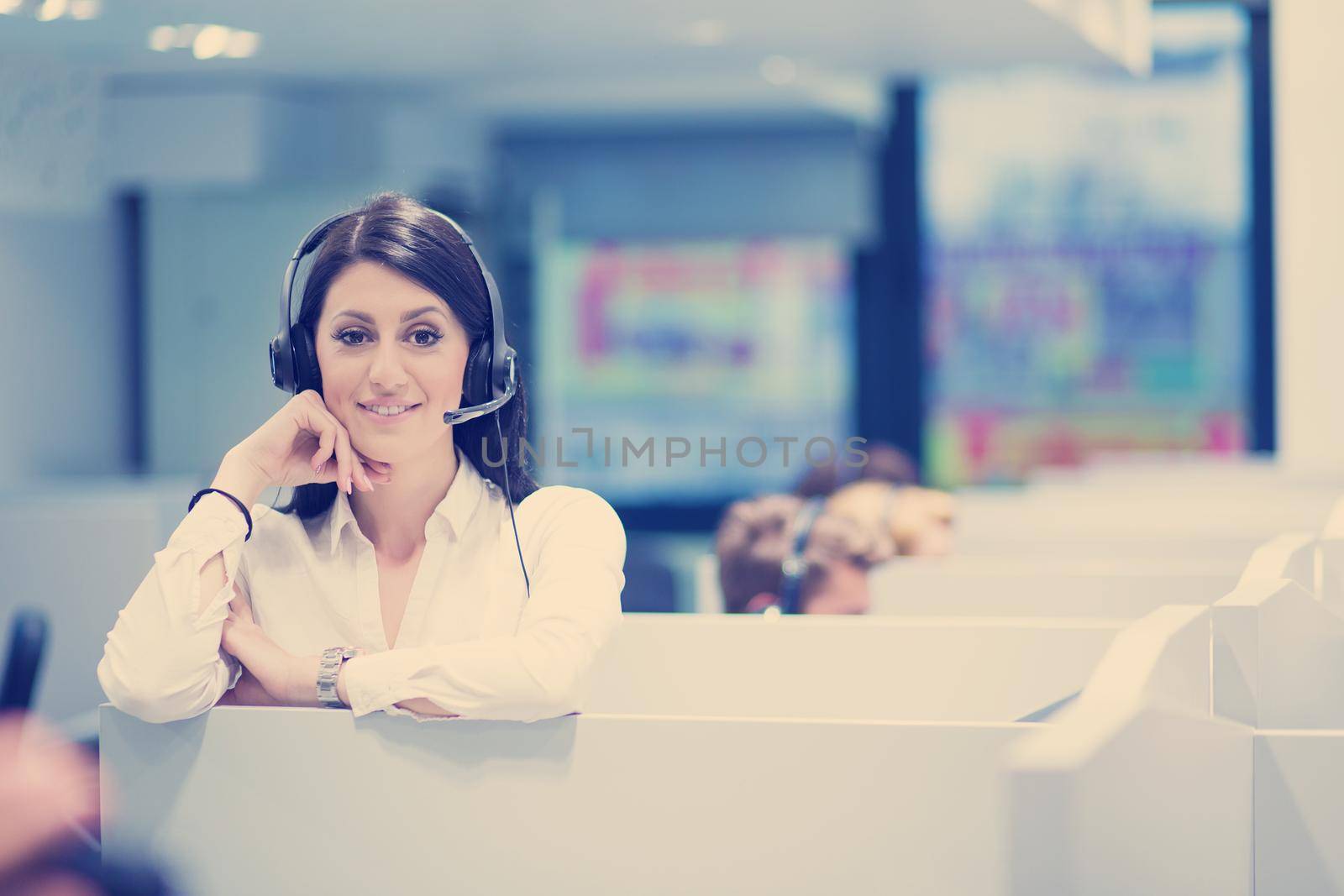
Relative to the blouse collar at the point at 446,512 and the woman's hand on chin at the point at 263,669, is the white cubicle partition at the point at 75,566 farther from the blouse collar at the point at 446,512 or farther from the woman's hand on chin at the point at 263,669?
the woman's hand on chin at the point at 263,669

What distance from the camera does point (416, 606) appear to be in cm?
145

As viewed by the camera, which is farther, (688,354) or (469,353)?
(688,354)

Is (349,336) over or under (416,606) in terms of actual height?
over

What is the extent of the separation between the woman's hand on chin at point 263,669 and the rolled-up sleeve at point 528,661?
0.08 metres

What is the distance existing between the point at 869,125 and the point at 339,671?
5.24 meters

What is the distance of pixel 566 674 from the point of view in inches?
46.9

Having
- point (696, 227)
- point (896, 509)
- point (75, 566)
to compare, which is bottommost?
point (75, 566)

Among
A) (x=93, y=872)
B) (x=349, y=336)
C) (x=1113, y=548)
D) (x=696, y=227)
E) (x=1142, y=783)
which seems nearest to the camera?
(x=1142, y=783)

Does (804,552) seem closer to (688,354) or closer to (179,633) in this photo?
(179,633)

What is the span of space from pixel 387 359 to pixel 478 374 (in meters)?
0.10

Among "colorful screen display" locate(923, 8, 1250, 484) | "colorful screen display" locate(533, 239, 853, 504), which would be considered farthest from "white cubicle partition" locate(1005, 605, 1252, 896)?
"colorful screen display" locate(533, 239, 853, 504)

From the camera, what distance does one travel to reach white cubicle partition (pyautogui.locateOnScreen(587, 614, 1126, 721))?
5.03 ft

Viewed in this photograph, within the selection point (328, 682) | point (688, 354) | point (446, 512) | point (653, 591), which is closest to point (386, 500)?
point (446, 512)

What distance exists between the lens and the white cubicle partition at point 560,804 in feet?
3.44
